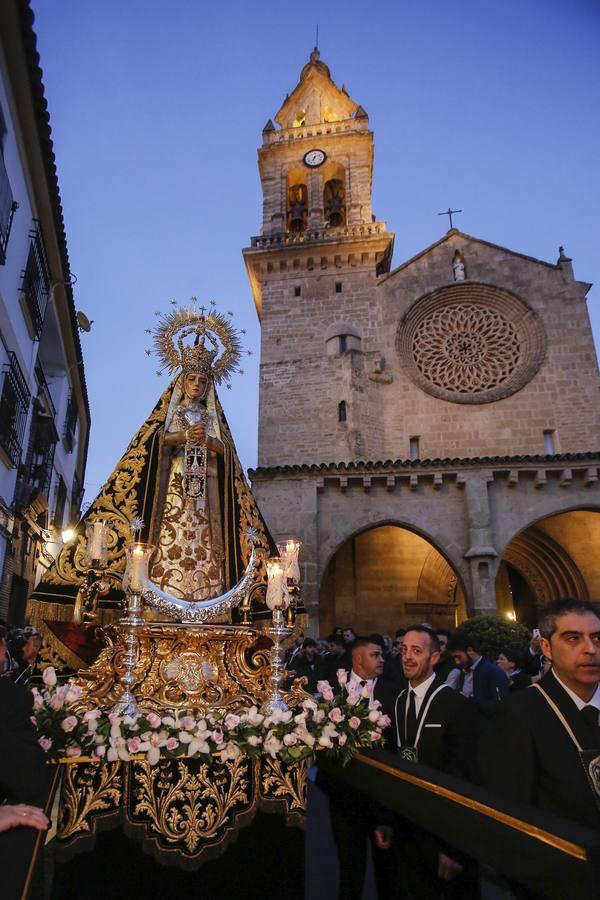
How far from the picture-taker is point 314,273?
21078 millimetres

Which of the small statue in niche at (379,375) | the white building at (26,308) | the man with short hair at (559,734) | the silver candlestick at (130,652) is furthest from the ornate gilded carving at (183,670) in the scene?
the small statue in niche at (379,375)

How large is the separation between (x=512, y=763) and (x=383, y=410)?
1730 centimetres

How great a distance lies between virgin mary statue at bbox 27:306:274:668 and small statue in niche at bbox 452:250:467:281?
17.2 metres

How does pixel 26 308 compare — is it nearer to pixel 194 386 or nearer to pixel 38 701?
pixel 194 386

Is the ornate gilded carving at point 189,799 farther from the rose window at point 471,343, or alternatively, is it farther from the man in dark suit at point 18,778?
the rose window at point 471,343

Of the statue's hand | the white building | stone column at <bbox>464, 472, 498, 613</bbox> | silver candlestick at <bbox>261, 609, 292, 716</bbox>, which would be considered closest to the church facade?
stone column at <bbox>464, 472, 498, 613</bbox>

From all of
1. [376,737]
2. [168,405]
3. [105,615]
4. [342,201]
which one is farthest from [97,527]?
[342,201]

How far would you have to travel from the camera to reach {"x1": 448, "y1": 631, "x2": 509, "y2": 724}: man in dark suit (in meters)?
5.50

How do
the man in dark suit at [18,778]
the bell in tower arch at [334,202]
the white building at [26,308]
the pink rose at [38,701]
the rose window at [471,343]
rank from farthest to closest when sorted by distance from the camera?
the bell in tower arch at [334,202] < the rose window at [471,343] < the white building at [26,308] < the pink rose at [38,701] < the man in dark suit at [18,778]

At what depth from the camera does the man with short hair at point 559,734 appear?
1988 mm

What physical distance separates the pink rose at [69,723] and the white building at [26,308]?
27.3 feet

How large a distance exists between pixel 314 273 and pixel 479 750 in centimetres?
2035

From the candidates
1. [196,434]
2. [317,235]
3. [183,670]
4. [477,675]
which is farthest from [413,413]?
[183,670]

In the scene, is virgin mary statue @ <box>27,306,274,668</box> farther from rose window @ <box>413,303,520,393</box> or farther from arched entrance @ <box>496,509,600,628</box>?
rose window @ <box>413,303,520,393</box>
